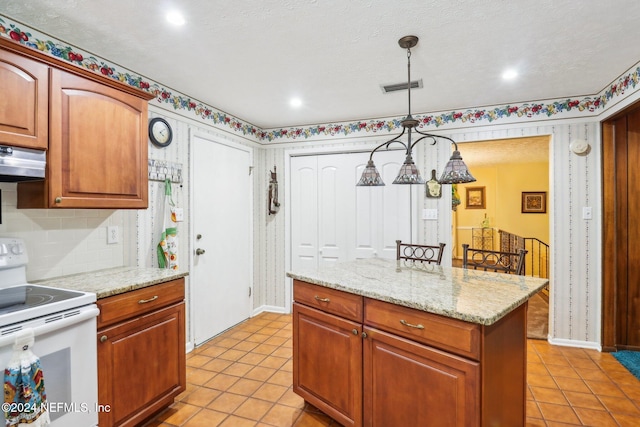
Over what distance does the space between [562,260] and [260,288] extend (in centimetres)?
323

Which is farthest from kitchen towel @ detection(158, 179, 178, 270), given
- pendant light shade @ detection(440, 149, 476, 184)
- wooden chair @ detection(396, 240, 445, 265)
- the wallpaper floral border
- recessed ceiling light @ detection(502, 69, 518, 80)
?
recessed ceiling light @ detection(502, 69, 518, 80)

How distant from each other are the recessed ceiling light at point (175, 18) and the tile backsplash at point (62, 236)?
127 cm

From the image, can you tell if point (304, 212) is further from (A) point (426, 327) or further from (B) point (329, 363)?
(A) point (426, 327)

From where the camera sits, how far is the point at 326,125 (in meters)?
3.88

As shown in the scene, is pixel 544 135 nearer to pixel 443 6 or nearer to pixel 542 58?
pixel 542 58

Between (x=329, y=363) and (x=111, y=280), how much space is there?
4.46ft

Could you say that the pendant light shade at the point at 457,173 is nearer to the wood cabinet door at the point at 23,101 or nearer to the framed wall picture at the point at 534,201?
the wood cabinet door at the point at 23,101

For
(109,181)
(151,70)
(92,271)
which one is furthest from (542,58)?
(92,271)

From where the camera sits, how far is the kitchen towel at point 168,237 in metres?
2.60

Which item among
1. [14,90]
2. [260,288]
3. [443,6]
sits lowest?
[260,288]

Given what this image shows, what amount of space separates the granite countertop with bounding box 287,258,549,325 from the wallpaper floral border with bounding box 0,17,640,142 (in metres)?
1.81

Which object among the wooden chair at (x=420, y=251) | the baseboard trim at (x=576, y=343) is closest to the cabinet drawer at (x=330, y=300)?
the wooden chair at (x=420, y=251)

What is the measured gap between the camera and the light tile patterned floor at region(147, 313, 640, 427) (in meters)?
2.01

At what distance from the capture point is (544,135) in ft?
10.3
